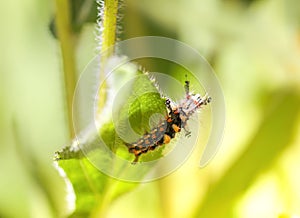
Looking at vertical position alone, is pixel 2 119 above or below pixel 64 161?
above

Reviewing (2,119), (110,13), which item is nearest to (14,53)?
(2,119)

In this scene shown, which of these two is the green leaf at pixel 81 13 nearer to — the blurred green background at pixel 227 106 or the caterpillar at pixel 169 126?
the blurred green background at pixel 227 106

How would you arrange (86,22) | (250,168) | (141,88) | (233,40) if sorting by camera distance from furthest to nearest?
1. (233,40)
2. (250,168)
3. (86,22)
4. (141,88)

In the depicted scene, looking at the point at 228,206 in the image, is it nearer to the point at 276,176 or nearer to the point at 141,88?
the point at 276,176

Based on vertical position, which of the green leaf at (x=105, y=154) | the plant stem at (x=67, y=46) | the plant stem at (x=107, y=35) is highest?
the plant stem at (x=67, y=46)

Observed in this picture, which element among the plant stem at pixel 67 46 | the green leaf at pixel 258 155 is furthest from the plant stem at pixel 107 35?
the green leaf at pixel 258 155

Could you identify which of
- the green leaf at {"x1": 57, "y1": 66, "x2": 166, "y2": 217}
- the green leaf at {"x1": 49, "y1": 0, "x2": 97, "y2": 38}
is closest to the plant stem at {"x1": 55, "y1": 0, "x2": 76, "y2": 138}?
the green leaf at {"x1": 49, "y1": 0, "x2": 97, "y2": 38}

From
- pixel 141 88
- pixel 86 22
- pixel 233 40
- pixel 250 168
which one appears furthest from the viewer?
pixel 233 40
